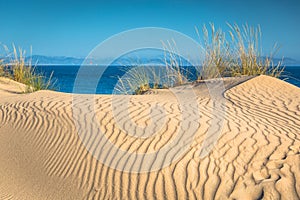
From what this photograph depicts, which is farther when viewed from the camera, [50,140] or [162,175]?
[50,140]

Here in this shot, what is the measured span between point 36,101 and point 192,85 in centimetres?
406

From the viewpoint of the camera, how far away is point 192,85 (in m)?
8.65

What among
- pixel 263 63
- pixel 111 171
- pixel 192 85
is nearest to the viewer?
pixel 111 171

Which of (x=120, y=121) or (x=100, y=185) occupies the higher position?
(x=120, y=121)

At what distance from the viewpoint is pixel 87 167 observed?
14.0 ft

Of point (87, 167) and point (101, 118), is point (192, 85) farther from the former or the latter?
point (87, 167)

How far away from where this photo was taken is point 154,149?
4.28m

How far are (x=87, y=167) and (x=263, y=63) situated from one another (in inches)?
266

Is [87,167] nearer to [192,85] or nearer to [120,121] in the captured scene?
[120,121]

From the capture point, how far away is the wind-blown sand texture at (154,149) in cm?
354

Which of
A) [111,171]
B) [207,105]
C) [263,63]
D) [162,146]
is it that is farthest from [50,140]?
[263,63]

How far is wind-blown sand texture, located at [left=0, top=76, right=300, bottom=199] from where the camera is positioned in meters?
3.54

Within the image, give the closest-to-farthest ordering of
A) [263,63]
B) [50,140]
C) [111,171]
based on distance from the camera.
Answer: [111,171], [50,140], [263,63]

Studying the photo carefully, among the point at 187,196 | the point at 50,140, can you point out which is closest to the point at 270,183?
the point at 187,196
